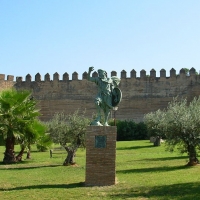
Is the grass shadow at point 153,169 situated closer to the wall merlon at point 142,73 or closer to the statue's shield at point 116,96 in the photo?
the statue's shield at point 116,96

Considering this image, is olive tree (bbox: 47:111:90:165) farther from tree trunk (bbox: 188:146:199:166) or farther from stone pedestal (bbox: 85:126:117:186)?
stone pedestal (bbox: 85:126:117:186)

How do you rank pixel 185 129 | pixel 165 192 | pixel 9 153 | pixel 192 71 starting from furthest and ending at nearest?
pixel 192 71 → pixel 9 153 → pixel 185 129 → pixel 165 192

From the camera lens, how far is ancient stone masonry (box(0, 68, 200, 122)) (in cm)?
3206

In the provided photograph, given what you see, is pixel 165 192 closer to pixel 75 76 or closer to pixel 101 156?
pixel 101 156

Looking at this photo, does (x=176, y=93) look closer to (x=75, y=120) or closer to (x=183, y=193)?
(x=75, y=120)

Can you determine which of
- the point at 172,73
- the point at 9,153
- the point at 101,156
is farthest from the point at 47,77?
the point at 101,156

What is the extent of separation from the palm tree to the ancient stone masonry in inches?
601

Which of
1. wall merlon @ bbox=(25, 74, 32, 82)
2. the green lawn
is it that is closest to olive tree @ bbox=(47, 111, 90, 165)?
the green lawn

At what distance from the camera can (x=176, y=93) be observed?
32219 millimetres

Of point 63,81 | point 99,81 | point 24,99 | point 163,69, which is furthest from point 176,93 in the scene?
point 99,81

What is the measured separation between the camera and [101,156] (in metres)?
8.89

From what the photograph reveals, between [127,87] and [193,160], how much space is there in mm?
20109

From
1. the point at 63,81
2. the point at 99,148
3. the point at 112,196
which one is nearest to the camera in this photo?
the point at 112,196

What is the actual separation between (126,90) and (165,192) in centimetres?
2526
